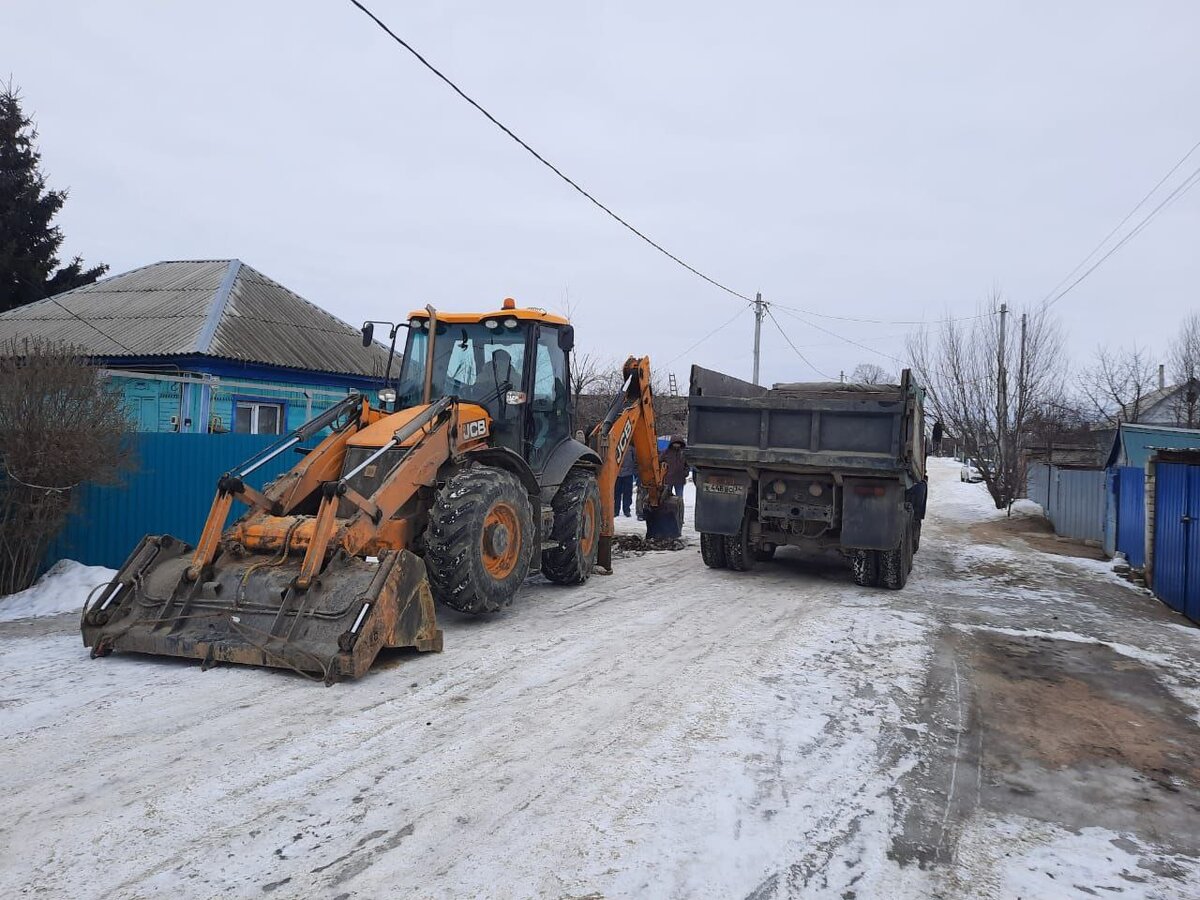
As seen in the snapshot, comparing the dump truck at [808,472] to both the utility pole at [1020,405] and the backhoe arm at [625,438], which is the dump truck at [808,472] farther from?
the utility pole at [1020,405]

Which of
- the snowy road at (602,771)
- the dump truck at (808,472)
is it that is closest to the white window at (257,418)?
A: the snowy road at (602,771)

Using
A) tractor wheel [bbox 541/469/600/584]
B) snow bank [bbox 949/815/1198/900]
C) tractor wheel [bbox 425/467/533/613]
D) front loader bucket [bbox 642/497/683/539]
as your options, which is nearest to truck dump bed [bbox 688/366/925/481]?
tractor wheel [bbox 541/469/600/584]

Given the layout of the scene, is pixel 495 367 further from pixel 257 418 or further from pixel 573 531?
pixel 257 418

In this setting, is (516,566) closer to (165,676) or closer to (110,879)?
(165,676)

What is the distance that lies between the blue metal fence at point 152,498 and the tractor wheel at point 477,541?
3.20 m

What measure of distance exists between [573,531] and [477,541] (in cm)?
223

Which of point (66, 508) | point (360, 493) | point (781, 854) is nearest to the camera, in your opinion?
point (781, 854)

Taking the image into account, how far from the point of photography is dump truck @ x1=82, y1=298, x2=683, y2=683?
18.1ft

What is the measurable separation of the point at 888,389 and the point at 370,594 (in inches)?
301

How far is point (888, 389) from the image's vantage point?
34.9 ft

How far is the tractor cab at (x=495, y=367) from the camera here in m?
8.23

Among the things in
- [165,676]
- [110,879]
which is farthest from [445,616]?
[110,879]

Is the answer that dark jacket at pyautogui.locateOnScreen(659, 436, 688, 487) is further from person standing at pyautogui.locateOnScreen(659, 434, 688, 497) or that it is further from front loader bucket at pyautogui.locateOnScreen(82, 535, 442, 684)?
front loader bucket at pyautogui.locateOnScreen(82, 535, 442, 684)

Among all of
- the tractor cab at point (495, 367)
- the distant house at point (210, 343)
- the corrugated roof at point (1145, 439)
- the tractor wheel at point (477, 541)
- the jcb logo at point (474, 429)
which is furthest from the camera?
the distant house at point (210, 343)
